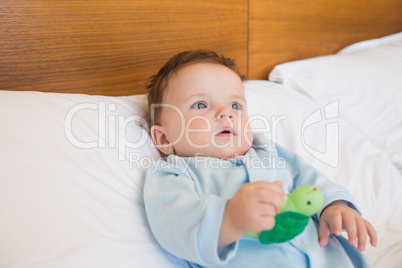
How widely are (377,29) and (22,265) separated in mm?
2135

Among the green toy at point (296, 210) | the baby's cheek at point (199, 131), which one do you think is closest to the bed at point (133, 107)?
the baby's cheek at point (199, 131)

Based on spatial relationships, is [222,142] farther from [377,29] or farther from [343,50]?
[377,29]

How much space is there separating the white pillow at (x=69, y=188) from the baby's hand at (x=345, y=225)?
1.06 ft

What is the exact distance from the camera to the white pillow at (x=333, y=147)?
44.1 inches

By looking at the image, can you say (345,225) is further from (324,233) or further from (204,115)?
(204,115)

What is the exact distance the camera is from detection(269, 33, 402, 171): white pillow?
1.45 metres

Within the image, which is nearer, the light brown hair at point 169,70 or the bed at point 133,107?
the bed at point 133,107

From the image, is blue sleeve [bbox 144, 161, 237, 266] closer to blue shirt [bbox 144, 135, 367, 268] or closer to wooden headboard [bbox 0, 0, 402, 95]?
blue shirt [bbox 144, 135, 367, 268]

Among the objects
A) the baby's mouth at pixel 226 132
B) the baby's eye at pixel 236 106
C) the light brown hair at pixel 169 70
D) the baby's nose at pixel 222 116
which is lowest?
the baby's mouth at pixel 226 132

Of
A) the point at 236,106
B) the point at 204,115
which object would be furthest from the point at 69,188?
the point at 236,106

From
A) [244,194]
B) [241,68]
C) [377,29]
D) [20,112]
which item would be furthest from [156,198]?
[377,29]

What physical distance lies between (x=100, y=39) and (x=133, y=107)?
0.81 feet

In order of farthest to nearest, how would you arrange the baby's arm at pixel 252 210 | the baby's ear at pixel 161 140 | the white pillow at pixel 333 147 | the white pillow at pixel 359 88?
the white pillow at pixel 359 88 → the white pillow at pixel 333 147 → the baby's ear at pixel 161 140 → the baby's arm at pixel 252 210

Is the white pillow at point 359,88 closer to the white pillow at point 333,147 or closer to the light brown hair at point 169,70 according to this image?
the white pillow at point 333,147
